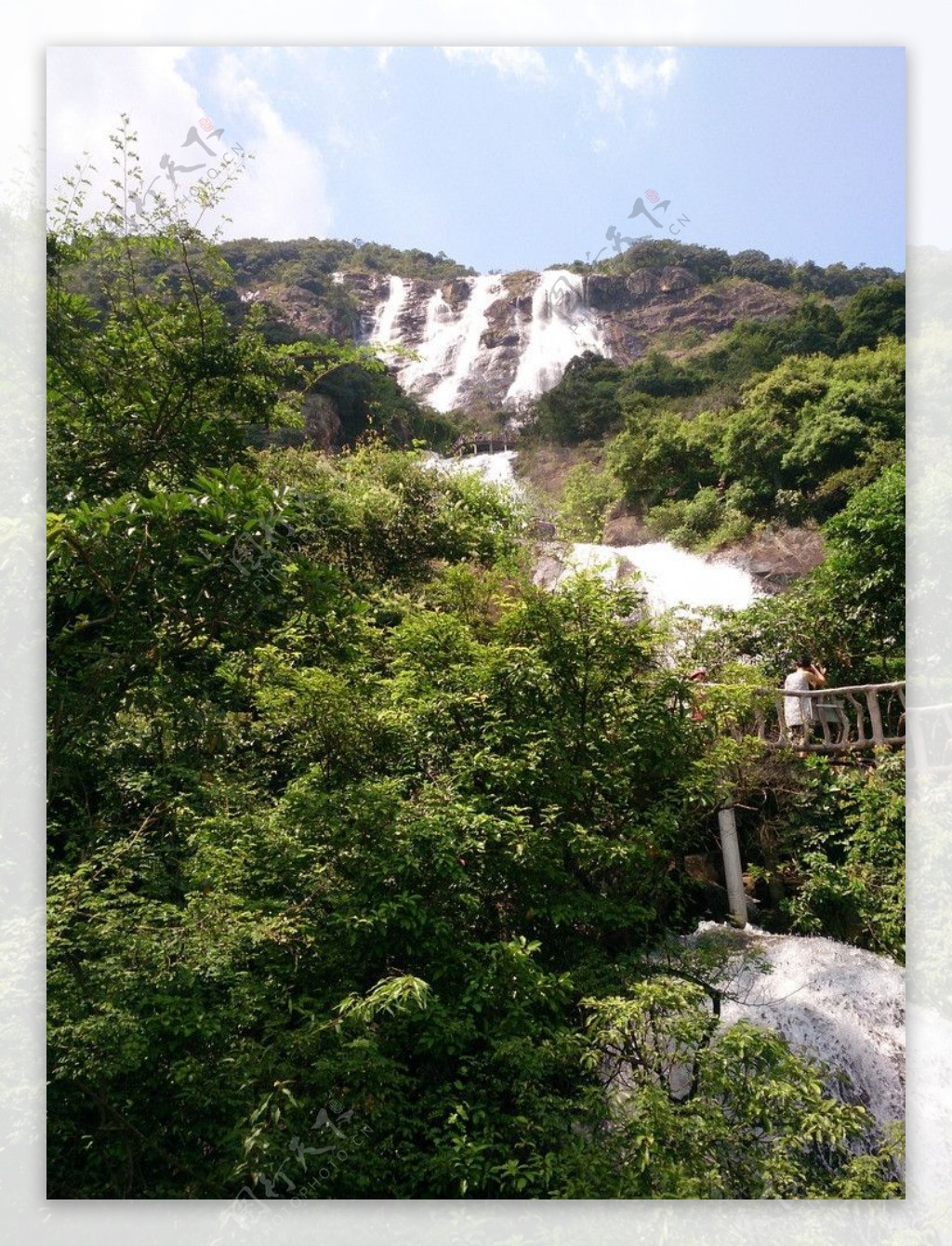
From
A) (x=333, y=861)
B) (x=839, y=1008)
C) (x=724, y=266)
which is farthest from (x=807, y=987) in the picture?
(x=724, y=266)

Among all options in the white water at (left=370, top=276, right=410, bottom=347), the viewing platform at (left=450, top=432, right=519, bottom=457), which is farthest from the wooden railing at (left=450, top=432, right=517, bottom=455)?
the white water at (left=370, top=276, right=410, bottom=347)

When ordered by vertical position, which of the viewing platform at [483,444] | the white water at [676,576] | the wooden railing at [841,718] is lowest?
the wooden railing at [841,718]

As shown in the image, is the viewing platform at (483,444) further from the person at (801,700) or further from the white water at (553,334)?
the person at (801,700)

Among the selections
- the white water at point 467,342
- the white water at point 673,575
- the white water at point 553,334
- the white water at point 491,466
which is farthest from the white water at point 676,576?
the white water at point 467,342

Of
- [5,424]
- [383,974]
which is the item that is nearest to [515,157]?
[5,424]

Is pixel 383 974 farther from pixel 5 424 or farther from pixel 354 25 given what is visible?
pixel 354 25

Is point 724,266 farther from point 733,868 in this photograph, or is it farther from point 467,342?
point 733,868
